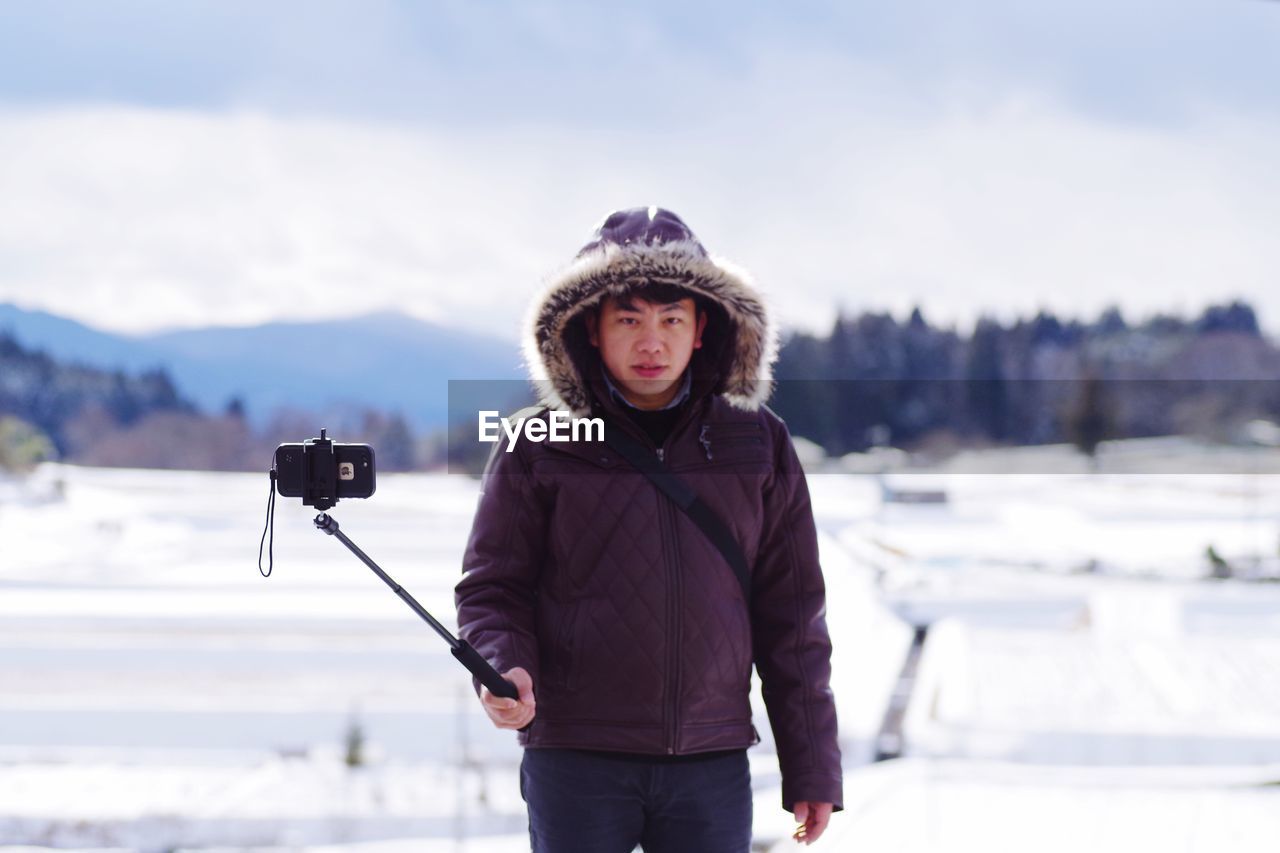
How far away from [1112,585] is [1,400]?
2785cm

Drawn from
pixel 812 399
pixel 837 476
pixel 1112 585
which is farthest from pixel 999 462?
pixel 1112 585

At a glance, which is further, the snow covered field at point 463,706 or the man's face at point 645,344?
the snow covered field at point 463,706

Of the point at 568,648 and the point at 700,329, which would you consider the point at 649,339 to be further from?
the point at 568,648

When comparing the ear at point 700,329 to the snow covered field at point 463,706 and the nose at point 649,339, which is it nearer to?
the nose at point 649,339

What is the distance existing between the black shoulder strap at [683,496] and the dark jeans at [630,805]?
224 millimetres

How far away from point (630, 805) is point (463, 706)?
320 centimetres

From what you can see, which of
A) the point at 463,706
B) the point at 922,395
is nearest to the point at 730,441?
the point at 463,706

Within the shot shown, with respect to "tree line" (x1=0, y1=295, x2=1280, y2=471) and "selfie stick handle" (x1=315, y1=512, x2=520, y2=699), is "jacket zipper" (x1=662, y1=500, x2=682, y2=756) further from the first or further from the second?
"tree line" (x1=0, y1=295, x2=1280, y2=471)

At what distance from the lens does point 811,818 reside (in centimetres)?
131

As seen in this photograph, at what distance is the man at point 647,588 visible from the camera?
4.09 feet

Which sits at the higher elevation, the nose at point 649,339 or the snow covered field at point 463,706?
the nose at point 649,339

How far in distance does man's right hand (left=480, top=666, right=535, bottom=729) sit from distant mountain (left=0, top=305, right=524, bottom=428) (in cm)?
2821

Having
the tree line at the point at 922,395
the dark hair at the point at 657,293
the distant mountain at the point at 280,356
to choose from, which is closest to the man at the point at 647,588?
the dark hair at the point at 657,293

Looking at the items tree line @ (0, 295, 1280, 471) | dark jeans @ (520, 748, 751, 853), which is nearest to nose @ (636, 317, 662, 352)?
dark jeans @ (520, 748, 751, 853)
